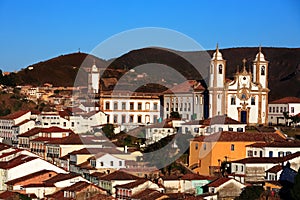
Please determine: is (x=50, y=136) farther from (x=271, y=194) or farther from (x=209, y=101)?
(x=271, y=194)

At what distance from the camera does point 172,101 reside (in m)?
60.4

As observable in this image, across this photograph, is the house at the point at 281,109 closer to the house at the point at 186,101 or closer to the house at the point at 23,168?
the house at the point at 186,101

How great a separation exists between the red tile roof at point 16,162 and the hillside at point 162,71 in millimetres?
42246

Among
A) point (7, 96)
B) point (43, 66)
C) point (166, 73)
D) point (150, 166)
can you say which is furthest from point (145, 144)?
point (43, 66)

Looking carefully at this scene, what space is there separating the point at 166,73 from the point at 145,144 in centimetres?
4764

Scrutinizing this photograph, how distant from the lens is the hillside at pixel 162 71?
4176 inches

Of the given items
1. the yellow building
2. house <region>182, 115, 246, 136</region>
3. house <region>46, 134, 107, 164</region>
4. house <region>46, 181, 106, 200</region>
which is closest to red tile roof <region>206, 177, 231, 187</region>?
the yellow building

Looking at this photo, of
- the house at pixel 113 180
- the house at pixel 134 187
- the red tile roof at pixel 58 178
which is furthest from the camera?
the red tile roof at pixel 58 178

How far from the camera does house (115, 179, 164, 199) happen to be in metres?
36.8

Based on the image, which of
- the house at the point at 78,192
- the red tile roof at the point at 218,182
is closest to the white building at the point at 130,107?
the house at the point at 78,192

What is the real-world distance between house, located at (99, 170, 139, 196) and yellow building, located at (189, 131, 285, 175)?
169 inches

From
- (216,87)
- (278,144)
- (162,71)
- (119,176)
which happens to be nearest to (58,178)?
(119,176)

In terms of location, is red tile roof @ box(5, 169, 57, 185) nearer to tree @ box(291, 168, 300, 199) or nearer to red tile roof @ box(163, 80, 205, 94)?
tree @ box(291, 168, 300, 199)

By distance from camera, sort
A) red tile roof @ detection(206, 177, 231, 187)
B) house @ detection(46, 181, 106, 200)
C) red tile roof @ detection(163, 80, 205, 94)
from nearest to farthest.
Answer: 1. red tile roof @ detection(206, 177, 231, 187)
2. house @ detection(46, 181, 106, 200)
3. red tile roof @ detection(163, 80, 205, 94)
